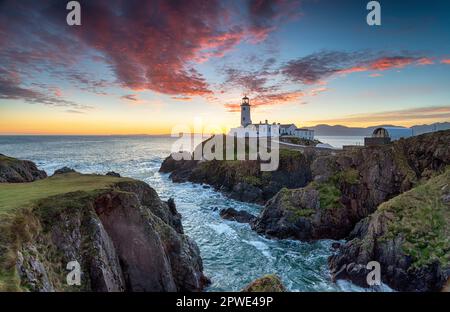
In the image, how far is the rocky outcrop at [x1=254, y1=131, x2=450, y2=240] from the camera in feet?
110

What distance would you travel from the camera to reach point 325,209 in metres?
34.7

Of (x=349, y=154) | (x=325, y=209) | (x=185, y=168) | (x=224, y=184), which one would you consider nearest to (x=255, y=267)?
(x=325, y=209)

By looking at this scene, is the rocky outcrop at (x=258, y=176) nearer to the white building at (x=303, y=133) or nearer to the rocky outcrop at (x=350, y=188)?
the rocky outcrop at (x=350, y=188)

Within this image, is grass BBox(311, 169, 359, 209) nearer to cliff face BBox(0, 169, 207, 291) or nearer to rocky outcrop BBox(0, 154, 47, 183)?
cliff face BBox(0, 169, 207, 291)

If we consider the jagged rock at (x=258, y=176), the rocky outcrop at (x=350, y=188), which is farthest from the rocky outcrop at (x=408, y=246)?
the jagged rock at (x=258, y=176)

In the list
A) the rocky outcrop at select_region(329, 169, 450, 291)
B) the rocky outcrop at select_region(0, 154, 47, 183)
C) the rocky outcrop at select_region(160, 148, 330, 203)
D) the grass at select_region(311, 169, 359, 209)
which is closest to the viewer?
the rocky outcrop at select_region(329, 169, 450, 291)

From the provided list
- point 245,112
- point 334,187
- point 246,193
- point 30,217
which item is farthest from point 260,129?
point 30,217

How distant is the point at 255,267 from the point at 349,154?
24.9 meters

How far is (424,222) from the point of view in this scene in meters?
24.9

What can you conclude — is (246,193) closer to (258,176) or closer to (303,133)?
(258,176)

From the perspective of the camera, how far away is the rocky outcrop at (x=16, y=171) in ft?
119

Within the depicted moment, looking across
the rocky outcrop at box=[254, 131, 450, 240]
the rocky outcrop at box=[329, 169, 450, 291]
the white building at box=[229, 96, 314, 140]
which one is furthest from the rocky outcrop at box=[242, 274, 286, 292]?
the white building at box=[229, 96, 314, 140]

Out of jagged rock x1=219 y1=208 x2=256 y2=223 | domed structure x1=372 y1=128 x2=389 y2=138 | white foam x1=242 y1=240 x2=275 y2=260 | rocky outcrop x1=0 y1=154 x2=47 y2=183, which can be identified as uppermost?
domed structure x1=372 y1=128 x2=389 y2=138
